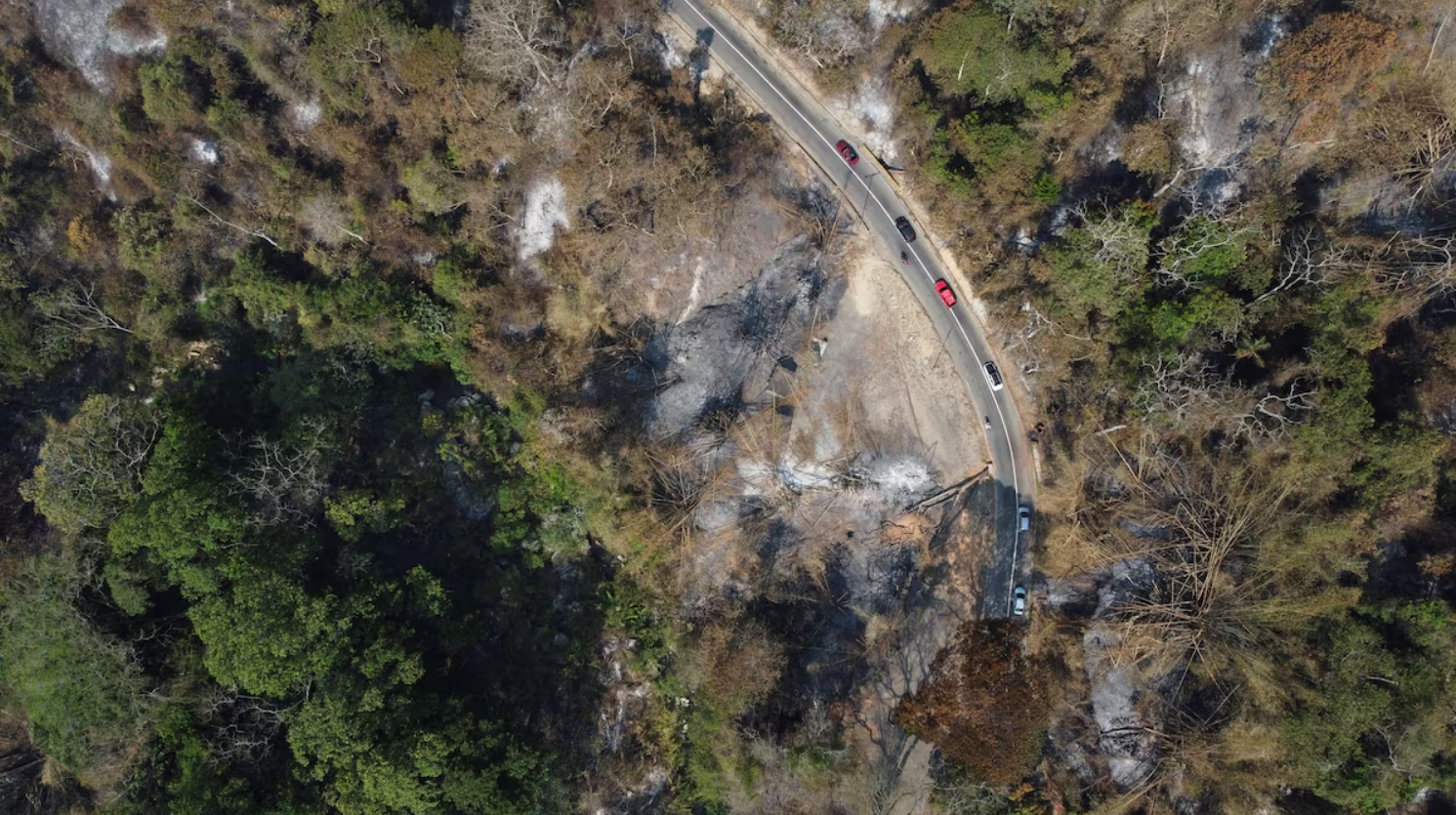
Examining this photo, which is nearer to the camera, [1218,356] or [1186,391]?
[1186,391]

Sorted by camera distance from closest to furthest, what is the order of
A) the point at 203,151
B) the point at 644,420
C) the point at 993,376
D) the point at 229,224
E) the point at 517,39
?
the point at 517,39, the point at 993,376, the point at 203,151, the point at 644,420, the point at 229,224

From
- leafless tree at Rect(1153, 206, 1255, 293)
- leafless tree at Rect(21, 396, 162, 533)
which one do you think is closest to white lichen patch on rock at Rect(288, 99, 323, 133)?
leafless tree at Rect(21, 396, 162, 533)

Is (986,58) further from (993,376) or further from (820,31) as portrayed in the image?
(993,376)

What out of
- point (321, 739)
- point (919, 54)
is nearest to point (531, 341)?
point (321, 739)

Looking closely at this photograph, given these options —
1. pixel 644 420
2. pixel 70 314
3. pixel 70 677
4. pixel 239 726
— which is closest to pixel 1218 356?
pixel 644 420

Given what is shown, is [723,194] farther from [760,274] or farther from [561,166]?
[561,166]

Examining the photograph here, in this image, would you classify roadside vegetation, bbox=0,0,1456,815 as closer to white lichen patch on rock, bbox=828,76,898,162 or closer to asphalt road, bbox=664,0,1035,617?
white lichen patch on rock, bbox=828,76,898,162
